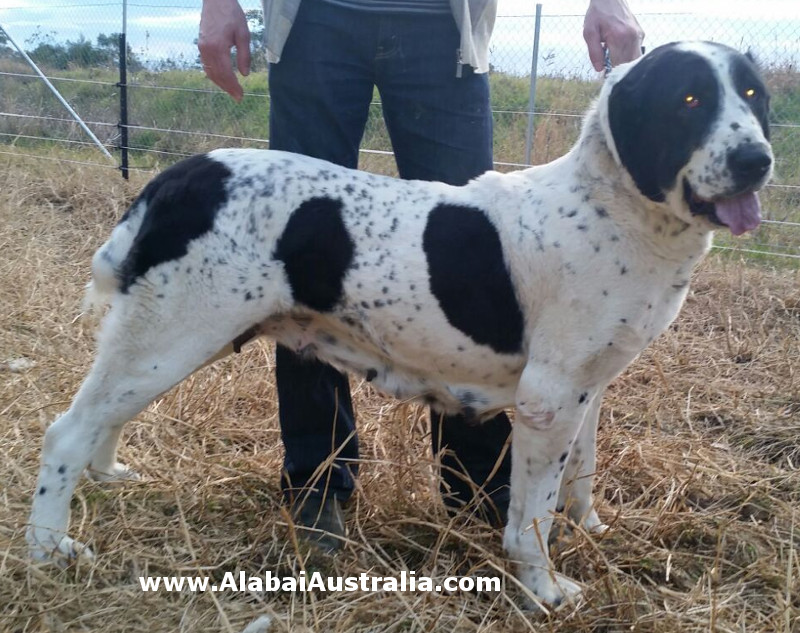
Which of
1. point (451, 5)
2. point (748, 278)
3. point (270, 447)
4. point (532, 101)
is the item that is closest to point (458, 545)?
point (270, 447)

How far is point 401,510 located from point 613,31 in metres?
1.75

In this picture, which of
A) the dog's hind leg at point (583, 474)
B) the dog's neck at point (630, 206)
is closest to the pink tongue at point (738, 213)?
the dog's neck at point (630, 206)

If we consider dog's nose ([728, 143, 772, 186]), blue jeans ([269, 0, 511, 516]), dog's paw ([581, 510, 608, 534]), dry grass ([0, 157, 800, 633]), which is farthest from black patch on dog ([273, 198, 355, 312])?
dog's paw ([581, 510, 608, 534])

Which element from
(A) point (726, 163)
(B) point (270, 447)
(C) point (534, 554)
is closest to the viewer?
(A) point (726, 163)

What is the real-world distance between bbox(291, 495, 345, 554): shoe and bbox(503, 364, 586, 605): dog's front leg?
1.90ft

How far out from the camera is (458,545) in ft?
9.06

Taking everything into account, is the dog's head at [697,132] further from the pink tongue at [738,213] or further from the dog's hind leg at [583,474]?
the dog's hind leg at [583,474]

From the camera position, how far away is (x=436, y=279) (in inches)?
97.3

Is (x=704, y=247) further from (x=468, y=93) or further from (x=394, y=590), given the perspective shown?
(x=394, y=590)

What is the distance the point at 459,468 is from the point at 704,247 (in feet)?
3.97

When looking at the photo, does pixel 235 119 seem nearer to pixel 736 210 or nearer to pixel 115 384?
pixel 115 384

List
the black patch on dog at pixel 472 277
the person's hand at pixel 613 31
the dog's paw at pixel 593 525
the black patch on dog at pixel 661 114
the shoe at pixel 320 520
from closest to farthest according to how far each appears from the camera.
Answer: the black patch on dog at pixel 661 114, the black patch on dog at pixel 472 277, the person's hand at pixel 613 31, the shoe at pixel 320 520, the dog's paw at pixel 593 525

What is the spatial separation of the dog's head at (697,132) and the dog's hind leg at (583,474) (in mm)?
817

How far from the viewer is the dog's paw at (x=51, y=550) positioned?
2516mm
